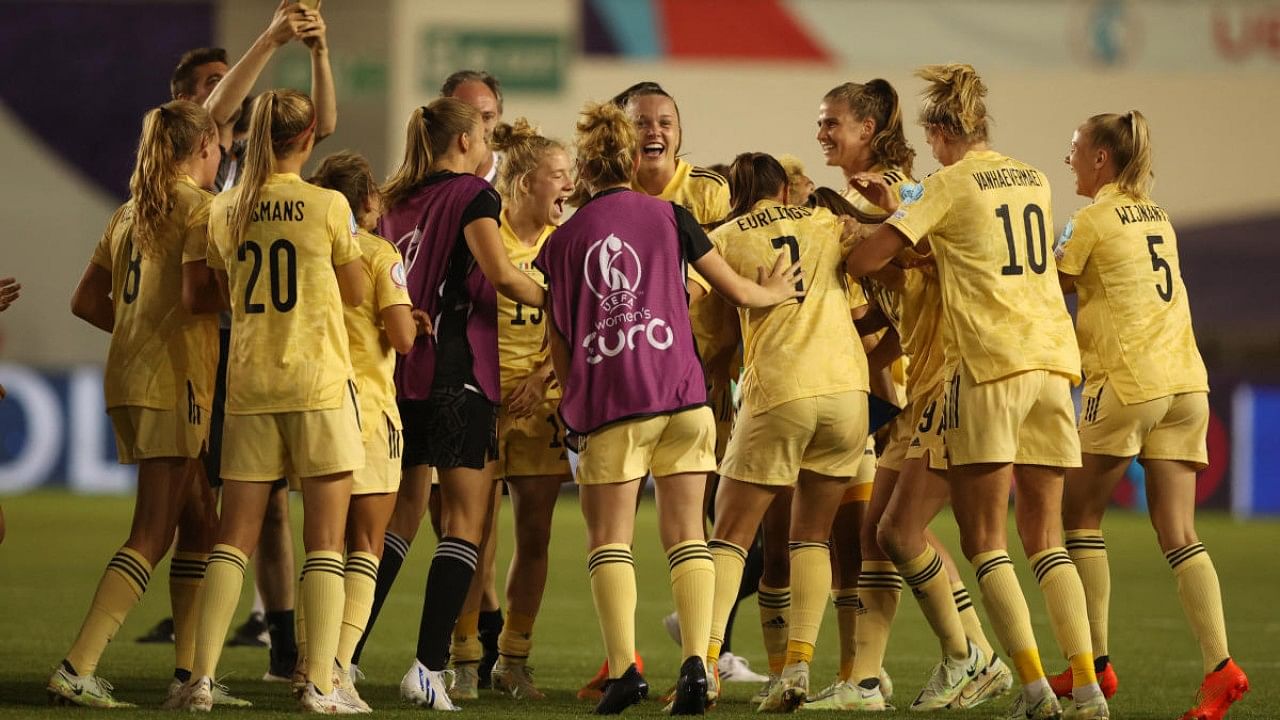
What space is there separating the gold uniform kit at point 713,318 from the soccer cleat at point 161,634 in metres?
2.80

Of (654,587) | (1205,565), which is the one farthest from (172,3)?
(1205,565)

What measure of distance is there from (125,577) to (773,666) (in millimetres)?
2319

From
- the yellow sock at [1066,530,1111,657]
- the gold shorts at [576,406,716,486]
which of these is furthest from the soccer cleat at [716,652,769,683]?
the gold shorts at [576,406,716,486]

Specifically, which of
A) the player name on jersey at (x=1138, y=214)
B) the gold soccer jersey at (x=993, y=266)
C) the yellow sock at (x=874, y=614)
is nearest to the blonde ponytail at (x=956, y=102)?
the gold soccer jersey at (x=993, y=266)

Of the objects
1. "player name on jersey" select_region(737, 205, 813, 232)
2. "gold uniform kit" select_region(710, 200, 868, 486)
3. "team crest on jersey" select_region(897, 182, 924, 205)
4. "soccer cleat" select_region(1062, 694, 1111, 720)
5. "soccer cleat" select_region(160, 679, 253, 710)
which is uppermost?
"team crest on jersey" select_region(897, 182, 924, 205)

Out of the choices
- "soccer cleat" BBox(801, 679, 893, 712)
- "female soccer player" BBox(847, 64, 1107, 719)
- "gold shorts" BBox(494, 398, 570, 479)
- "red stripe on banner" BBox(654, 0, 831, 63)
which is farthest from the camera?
"red stripe on banner" BBox(654, 0, 831, 63)

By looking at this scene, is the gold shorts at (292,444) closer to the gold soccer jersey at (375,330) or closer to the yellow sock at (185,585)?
the gold soccer jersey at (375,330)

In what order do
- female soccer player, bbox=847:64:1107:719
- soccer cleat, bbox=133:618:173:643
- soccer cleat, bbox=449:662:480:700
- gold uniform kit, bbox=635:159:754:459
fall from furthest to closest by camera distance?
soccer cleat, bbox=133:618:173:643, gold uniform kit, bbox=635:159:754:459, soccer cleat, bbox=449:662:480:700, female soccer player, bbox=847:64:1107:719

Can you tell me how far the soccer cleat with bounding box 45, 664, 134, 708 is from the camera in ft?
18.3

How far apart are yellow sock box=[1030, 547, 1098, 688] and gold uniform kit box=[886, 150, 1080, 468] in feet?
1.02

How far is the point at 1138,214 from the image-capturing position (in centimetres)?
598

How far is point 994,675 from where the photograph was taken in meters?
6.32

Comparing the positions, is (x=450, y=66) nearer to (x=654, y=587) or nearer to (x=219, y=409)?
(x=654, y=587)

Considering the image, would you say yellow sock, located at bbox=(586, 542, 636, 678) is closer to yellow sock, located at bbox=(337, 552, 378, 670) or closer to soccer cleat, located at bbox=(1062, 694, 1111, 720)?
yellow sock, located at bbox=(337, 552, 378, 670)
